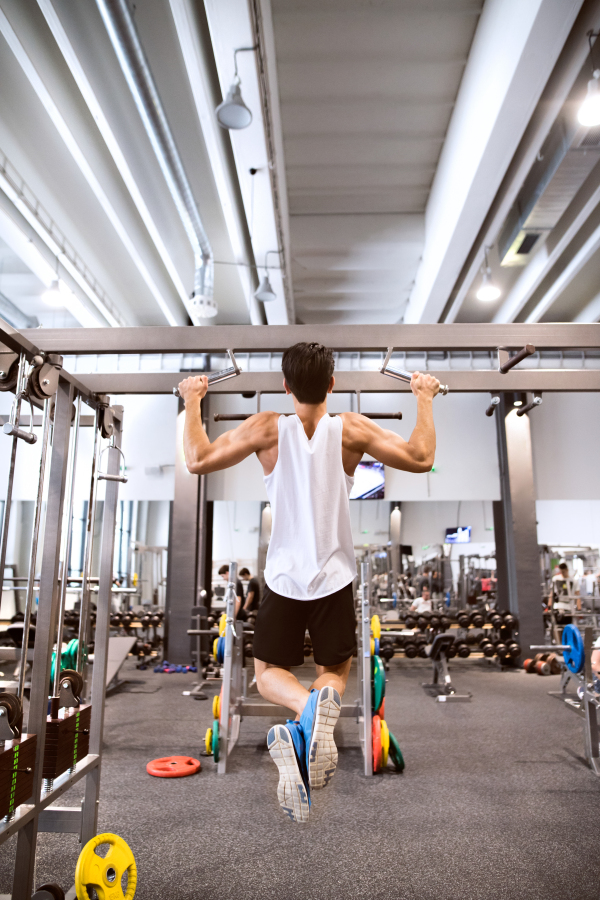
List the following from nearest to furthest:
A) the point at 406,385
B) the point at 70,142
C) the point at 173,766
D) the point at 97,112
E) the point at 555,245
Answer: the point at 406,385
the point at 173,766
the point at 97,112
the point at 70,142
the point at 555,245

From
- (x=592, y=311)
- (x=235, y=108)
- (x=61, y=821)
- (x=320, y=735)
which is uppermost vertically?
(x=592, y=311)

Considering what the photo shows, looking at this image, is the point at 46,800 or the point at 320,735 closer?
the point at 320,735

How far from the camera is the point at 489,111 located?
13.1ft

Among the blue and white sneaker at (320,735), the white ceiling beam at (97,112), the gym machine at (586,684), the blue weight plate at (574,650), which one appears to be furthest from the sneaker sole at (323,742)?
the white ceiling beam at (97,112)

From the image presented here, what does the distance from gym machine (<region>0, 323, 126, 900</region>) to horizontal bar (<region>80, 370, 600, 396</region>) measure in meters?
0.11

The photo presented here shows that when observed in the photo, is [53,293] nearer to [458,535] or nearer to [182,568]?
[182,568]

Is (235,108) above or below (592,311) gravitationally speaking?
below

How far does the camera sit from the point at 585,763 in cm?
391

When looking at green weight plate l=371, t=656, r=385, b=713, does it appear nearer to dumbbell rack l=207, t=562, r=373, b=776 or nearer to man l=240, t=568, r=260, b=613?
dumbbell rack l=207, t=562, r=373, b=776

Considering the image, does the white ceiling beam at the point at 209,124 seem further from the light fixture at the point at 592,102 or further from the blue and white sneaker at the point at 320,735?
the blue and white sneaker at the point at 320,735

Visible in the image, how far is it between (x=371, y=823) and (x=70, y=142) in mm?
4796

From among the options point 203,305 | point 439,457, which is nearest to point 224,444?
point 203,305

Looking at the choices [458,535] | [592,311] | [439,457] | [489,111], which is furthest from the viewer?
[458,535]

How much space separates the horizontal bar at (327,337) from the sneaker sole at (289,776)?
1304 mm
